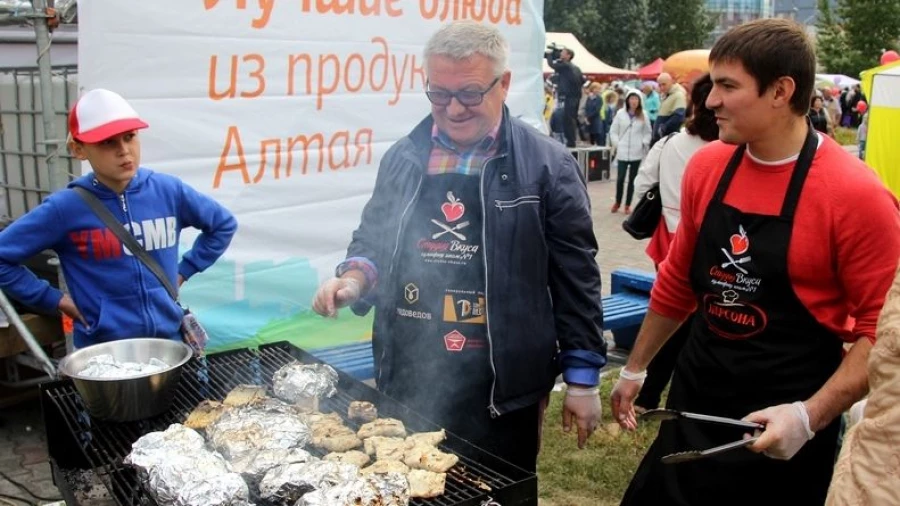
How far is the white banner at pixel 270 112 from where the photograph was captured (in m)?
3.88

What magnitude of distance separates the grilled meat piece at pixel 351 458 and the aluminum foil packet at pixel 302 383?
369mm

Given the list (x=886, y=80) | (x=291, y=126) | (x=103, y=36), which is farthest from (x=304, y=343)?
(x=886, y=80)

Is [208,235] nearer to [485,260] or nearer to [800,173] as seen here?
[485,260]

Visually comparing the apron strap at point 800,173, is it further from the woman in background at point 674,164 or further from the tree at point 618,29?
the tree at point 618,29

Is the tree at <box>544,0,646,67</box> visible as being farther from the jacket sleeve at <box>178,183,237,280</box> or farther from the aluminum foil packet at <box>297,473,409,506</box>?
the aluminum foil packet at <box>297,473,409,506</box>

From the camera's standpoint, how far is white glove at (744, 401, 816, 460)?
2059mm

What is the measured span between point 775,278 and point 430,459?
1109 mm

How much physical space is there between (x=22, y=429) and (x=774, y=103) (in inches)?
179

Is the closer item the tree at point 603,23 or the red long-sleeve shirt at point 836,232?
the red long-sleeve shirt at point 836,232

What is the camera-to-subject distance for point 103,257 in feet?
10.7

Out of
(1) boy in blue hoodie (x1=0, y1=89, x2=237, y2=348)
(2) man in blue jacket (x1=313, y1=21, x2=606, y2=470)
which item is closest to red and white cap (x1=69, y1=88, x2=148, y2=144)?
(1) boy in blue hoodie (x1=0, y1=89, x2=237, y2=348)

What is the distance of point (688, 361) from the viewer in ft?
8.39

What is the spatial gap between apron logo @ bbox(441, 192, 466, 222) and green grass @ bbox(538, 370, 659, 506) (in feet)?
6.26

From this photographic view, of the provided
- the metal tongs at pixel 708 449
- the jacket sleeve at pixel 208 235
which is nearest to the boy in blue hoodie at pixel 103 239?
the jacket sleeve at pixel 208 235
